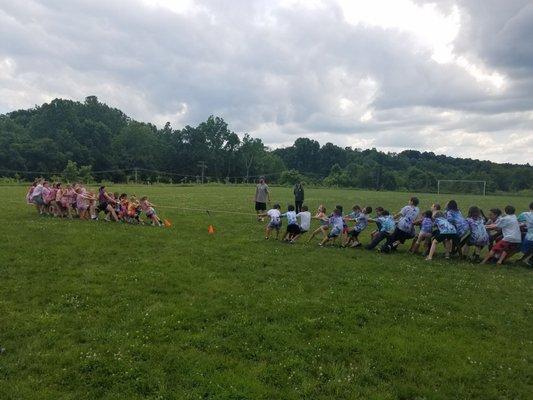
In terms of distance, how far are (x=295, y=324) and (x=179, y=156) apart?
12146 cm

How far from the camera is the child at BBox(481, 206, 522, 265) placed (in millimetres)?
15312

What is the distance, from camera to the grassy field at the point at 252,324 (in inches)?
291

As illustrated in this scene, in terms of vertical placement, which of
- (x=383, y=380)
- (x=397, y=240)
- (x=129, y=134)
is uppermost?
(x=129, y=134)

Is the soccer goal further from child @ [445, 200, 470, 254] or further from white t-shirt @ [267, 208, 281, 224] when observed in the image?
white t-shirt @ [267, 208, 281, 224]

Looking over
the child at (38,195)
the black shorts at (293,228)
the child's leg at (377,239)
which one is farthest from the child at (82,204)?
the child's leg at (377,239)

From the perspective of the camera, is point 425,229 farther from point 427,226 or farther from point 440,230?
point 440,230

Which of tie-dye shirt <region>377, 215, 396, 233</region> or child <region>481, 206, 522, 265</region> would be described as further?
tie-dye shirt <region>377, 215, 396, 233</region>

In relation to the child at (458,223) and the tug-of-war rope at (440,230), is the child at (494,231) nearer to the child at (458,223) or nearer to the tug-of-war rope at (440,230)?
the tug-of-war rope at (440,230)

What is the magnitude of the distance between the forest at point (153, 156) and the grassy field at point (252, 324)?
69.5 metres

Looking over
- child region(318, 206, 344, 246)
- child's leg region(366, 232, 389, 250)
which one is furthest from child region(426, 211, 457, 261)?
child region(318, 206, 344, 246)

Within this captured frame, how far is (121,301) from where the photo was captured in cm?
1041

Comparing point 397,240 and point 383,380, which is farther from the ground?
point 397,240

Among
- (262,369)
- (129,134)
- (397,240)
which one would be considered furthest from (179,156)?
(262,369)

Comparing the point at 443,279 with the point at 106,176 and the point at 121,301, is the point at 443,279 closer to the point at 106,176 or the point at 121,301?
the point at 121,301
